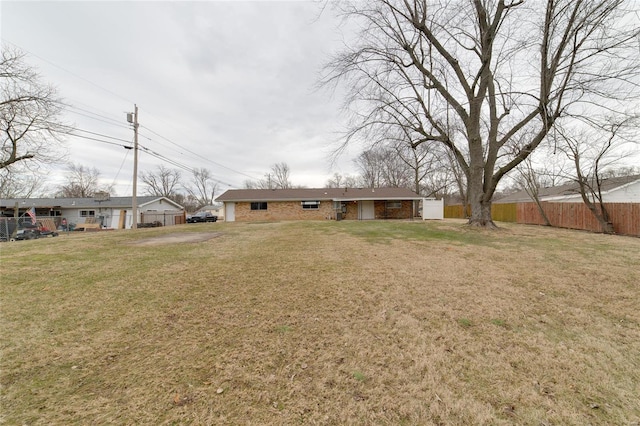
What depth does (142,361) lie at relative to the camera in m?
2.37

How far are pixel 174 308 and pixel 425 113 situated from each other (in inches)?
540

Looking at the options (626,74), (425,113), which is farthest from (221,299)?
(626,74)

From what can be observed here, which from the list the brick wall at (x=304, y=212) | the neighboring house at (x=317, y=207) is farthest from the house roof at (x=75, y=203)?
the brick wall at (x=304, y=212)

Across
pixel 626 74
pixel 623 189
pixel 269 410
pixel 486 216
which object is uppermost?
pixel 626 74

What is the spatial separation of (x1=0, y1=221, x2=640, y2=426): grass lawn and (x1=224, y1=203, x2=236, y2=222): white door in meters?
19.0

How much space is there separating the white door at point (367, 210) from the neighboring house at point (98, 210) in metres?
19.7

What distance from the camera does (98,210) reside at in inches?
1055

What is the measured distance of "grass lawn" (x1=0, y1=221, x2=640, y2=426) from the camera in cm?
184

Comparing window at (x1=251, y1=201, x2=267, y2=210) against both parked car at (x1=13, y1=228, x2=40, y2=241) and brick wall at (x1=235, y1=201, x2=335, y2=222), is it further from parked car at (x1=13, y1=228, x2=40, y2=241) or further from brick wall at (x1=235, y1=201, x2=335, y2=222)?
parked car at (x1=13, y1=228, x2=40, y2=241)

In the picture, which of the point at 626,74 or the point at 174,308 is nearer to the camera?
the point at 174,308

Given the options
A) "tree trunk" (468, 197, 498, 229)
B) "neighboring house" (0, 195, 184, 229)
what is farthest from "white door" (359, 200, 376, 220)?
"neighboring house" (0, 195, 184, 229)

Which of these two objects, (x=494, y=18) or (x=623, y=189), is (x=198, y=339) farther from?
(x=623, y=189)

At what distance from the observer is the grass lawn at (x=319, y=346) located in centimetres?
184

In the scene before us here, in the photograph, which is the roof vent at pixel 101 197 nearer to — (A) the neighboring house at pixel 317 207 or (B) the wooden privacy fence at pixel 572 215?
(A) the neighboring house at pixel 317 207
